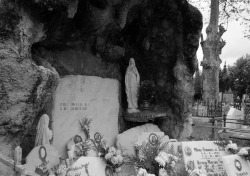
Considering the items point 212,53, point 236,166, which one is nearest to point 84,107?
point 236,166

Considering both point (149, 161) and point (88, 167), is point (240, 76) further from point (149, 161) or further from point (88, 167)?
point (88, 167)

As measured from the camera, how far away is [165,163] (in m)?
4.38

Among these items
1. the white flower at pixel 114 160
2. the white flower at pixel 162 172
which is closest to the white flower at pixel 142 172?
the white flower at pixel 162 172

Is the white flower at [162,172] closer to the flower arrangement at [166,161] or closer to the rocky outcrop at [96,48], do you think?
the flower arrangement at [166,161]

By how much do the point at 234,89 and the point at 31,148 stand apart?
3536cm

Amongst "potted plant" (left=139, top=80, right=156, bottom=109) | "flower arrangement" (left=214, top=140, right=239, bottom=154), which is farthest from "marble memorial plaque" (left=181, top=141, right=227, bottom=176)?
"potted plant" (left=139, top=80, right=156, bottom=109)

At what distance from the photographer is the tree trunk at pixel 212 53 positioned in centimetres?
1474

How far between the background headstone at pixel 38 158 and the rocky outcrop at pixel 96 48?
2.79ft

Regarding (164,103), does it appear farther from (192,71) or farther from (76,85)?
(76,85)

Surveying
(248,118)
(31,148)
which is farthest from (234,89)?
(31,148)

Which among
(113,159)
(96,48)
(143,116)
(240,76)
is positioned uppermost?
(240,76)

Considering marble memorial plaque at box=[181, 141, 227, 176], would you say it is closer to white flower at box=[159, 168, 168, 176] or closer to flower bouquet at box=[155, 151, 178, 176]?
flower bouquet at box=[155, 151, 178, 176]

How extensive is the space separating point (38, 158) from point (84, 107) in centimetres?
154

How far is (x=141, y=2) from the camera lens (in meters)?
6.16
